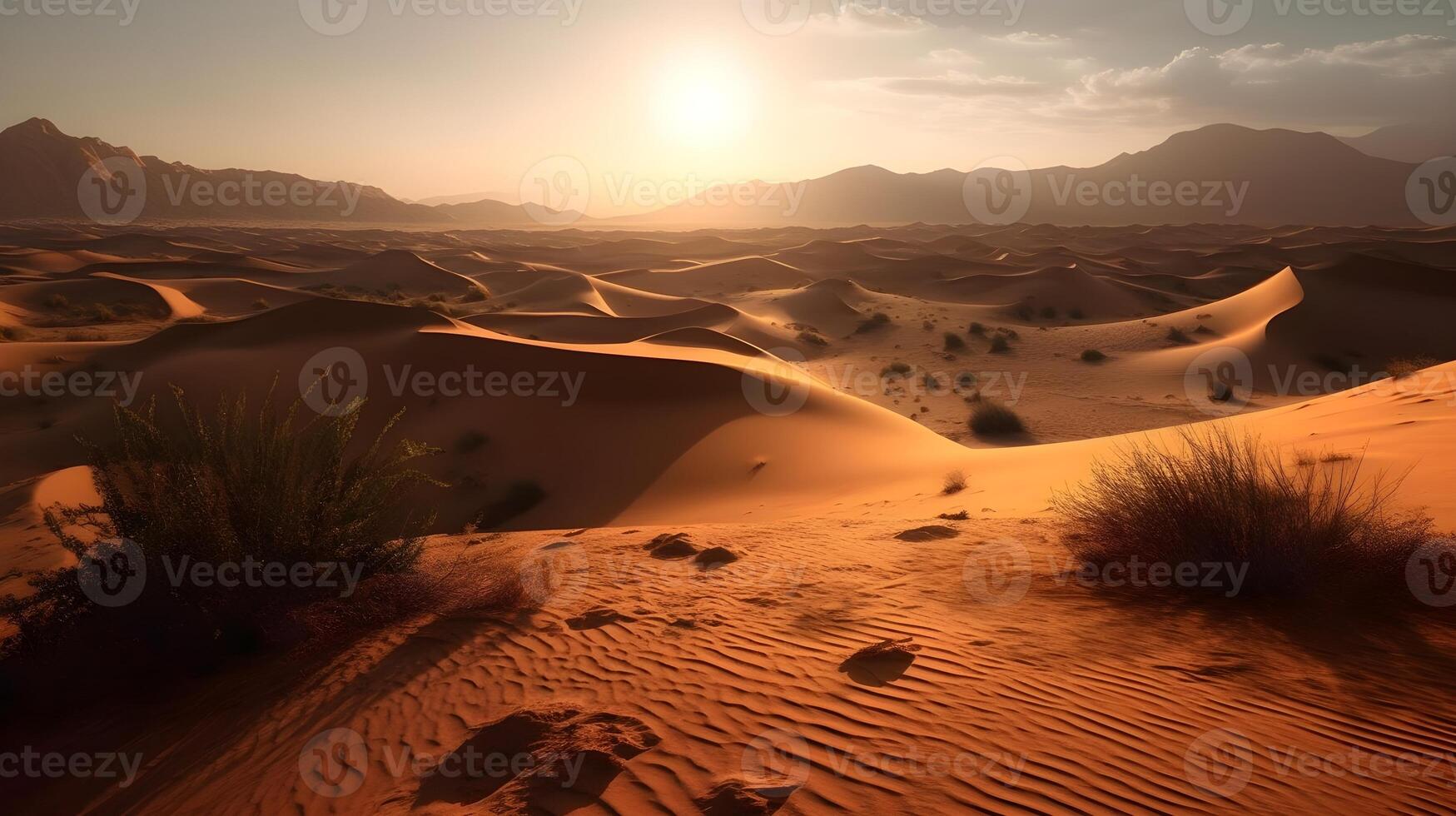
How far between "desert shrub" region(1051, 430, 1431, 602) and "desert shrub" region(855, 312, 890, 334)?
29.3 meters

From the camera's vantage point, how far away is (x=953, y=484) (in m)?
10.5

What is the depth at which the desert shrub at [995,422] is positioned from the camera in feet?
61.0

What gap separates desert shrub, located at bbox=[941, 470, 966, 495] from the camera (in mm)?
10367

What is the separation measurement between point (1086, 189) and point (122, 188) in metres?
168

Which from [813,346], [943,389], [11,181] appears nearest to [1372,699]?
[943,389]

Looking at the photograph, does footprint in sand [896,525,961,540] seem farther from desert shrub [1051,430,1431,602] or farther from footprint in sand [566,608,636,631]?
footprint in sand [566,608,636,631]

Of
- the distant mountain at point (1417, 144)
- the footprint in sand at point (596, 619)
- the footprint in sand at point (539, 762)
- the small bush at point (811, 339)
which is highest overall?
the distant mountain at point (1417, 144)

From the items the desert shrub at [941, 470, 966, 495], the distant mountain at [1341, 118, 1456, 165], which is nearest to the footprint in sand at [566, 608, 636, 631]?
the desert shrub at [941, 470, 966, 495]

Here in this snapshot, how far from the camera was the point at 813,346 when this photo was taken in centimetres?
3262

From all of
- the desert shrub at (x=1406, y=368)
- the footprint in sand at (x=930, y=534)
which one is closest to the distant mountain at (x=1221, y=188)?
the desert shrub at (x=1406, y=368)

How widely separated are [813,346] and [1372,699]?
1149 inches

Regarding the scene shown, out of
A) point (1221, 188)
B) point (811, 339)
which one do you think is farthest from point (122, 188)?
point (1221, 188)

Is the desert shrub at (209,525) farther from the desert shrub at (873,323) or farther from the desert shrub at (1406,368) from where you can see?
the desert shrub at (873,323)

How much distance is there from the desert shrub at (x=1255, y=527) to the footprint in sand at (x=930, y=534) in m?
1.57
